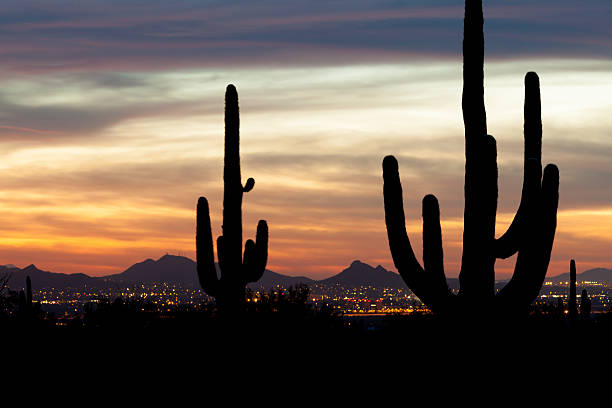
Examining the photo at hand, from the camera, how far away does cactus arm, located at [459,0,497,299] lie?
1459 centimetres

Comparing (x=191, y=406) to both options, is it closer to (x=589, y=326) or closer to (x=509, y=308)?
(x=509, y=308)

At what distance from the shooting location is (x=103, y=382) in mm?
23281

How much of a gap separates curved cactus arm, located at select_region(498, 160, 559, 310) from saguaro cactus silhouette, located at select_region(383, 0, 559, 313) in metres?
0.01

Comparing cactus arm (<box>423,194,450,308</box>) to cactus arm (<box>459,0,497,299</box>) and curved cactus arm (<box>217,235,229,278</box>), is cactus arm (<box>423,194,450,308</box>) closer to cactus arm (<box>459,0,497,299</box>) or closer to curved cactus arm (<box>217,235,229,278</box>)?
cactus arm (<box>459,0,497,299</box>)

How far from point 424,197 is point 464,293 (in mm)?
1548

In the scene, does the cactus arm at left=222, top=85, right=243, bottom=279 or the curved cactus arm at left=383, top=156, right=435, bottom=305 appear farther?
the cactus arm at left=222, top=85, right=243, bottom=279

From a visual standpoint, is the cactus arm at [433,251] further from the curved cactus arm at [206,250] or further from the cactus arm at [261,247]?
the curved cactus arm at [206,250]

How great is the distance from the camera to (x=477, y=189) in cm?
1462

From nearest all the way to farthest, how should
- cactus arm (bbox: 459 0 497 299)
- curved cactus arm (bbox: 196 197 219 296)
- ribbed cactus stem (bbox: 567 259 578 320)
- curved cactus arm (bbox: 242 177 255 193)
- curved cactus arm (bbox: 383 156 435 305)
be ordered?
cactus arm (bbox: 459 0 497 299)
curved cactus arm (bbox: 383 156 435 305)
curved cactus arm (bbox: 196 197 219 296)
curved cactus arm (bbox: 242 177 255 193)
ribbed cactus stem (bbox: 567 259 578 320)

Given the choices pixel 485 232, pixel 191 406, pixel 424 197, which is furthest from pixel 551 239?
pixel 191 406

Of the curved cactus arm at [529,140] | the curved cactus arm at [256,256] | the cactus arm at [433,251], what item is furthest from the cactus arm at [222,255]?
the curved cactus arm at [529,140]

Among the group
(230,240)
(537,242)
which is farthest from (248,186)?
(537,242)

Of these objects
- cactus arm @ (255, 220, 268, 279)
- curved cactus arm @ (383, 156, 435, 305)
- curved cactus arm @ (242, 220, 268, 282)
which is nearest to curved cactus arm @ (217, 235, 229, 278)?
curved cactus arm @ (242, 220, 268, 282)

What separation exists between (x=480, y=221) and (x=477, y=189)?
463mm
